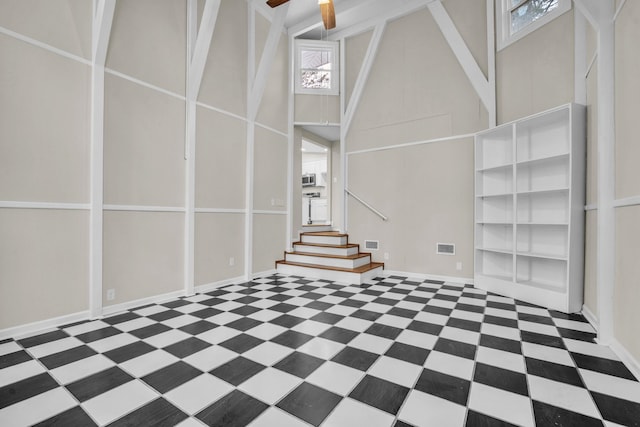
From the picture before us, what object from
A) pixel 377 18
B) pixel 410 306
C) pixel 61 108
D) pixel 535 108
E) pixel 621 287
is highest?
pixel 377 18

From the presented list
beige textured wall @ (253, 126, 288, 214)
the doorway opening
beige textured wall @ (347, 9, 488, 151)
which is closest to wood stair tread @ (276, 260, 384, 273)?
beige textured wall @ (253, 126, 288, 214)

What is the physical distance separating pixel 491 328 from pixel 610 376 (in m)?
0.88

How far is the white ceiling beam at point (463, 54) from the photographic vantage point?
4.35 m

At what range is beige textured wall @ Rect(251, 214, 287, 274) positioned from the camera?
5039 millimetres

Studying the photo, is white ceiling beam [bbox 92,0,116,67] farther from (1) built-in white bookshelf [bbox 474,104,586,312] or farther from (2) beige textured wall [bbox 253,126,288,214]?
(1) built-in white bookshelf [bbox 474,104,586,312]

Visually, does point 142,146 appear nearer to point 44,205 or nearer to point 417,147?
point 44,205

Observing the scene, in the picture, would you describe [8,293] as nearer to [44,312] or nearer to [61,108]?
[44,312]

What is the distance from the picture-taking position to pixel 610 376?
190 centimetres

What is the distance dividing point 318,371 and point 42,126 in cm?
327

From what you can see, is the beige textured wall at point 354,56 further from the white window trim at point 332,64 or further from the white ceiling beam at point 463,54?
the white ceiling beam at point 463,54

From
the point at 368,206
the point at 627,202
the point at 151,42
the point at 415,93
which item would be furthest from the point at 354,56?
the point at 627,202

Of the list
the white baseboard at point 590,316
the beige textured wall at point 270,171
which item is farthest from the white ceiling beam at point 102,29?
the white baseboard at point 590,316

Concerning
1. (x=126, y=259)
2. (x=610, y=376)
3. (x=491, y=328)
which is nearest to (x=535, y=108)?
(x=491, y=328)

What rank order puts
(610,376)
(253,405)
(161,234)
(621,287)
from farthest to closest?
1. (161,234)
2. (621,287)
3. (610,376)
4. (253,405)
